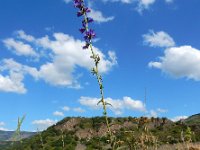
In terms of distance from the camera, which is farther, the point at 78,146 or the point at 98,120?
the point at 98,120

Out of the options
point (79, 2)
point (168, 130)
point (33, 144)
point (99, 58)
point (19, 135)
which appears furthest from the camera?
point (33, 144)

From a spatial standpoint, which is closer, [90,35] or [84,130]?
[90,35]

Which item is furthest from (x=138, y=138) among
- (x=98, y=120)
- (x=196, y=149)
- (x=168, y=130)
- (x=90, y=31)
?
(x=98, y=120)

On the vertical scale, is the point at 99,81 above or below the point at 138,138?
above

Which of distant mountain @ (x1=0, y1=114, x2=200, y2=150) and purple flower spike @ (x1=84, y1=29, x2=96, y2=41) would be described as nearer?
purple flower spike @ (x1=84, y1=29, x2=96, y2=41)

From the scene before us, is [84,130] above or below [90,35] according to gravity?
above

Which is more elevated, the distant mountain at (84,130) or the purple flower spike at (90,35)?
the distant mountain at (84,130)

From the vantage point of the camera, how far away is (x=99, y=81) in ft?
31.4

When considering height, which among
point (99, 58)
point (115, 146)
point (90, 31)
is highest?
point (90, 31)

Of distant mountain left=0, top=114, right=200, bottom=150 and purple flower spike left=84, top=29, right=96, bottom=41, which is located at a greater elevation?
distant mountain left=0, top=114, right=200, bottom=150

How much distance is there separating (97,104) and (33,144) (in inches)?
3808

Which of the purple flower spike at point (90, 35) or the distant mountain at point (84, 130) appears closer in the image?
the purple flower spike at point (90, 35)

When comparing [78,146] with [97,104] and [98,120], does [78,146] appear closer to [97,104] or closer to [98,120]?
[98,120]

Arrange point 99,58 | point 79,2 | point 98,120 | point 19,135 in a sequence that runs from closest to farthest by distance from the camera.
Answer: point 19,135 → point 99,58 → point 79,2 → point 98,120
